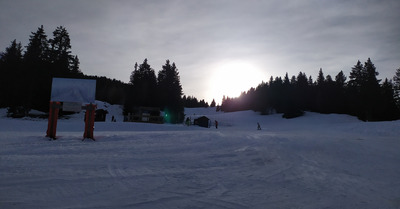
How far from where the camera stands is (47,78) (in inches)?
1576

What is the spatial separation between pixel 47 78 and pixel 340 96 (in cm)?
7151

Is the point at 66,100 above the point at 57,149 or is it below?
above

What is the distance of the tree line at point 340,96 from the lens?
52.6 meters

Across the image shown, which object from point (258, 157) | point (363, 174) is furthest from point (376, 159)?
point (258, 157)

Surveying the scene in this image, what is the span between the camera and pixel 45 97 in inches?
1592

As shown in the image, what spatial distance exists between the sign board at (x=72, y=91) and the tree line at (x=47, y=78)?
1039 inches

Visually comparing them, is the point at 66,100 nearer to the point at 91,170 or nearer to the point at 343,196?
the point at 91,170

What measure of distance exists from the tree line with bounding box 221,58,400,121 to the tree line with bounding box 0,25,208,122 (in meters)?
33.4

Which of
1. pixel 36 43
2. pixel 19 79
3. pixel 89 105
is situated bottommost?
pixel 89 105

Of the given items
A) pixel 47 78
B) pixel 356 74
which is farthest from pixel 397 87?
pixel 47 78

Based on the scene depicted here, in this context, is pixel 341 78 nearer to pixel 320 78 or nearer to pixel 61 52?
pixel 320 78

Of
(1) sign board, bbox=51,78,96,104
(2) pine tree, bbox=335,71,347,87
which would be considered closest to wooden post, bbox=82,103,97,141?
(1) sign board, bbox=51,78,96,104

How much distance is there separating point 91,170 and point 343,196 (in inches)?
298

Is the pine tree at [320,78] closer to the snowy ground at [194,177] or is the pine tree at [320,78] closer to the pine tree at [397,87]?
the pine tree at [397,87]
